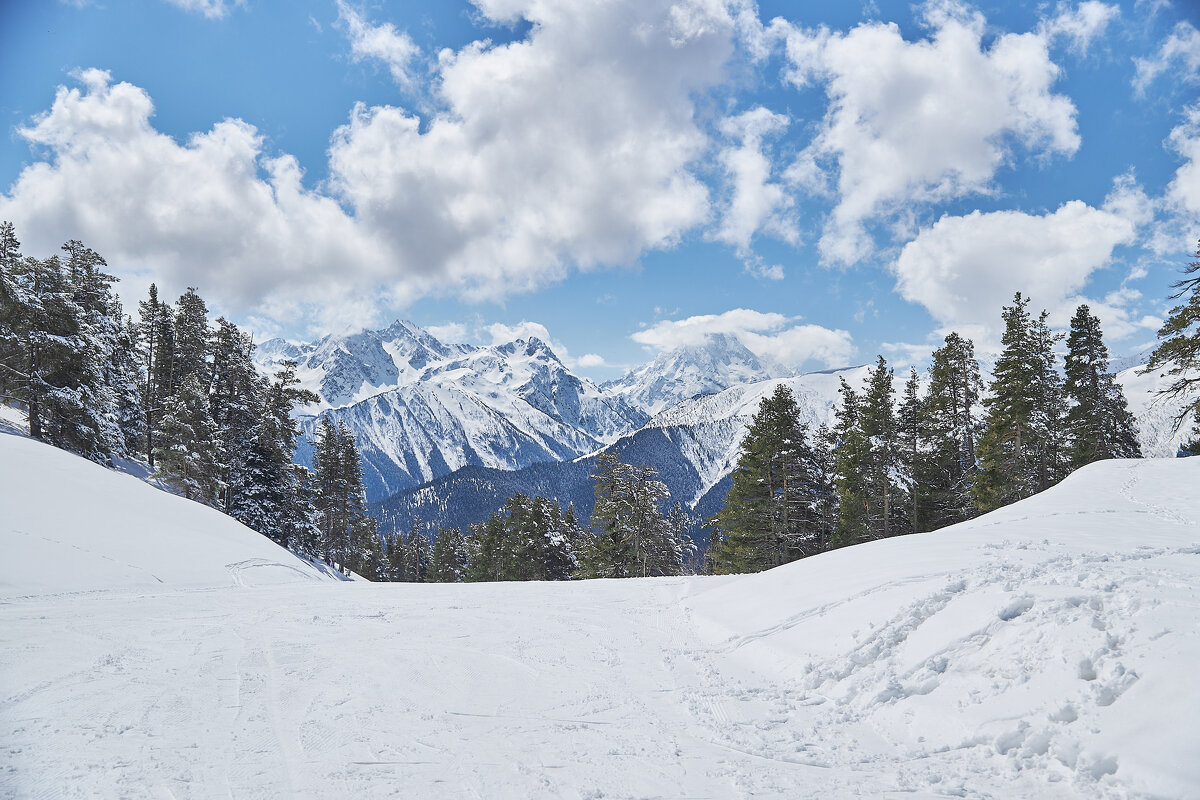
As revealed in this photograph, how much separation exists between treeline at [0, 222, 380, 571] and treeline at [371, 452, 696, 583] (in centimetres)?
1338

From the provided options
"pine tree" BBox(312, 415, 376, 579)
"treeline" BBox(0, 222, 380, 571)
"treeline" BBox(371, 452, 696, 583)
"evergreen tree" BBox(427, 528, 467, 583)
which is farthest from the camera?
"evergreen tree" BBox(427, 528, 467, 583)

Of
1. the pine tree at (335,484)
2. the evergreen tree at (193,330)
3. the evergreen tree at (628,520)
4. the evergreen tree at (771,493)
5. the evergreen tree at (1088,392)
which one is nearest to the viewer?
the evergreen tree at (771,493)

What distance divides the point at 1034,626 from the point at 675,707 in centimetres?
406

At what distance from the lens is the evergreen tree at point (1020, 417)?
1083 inches

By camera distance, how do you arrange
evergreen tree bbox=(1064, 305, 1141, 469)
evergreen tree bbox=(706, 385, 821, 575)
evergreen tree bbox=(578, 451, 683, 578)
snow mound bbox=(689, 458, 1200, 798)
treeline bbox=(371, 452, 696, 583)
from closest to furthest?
snow mound bbox=(689, 458, 1200, 798)
evergreen tree bbox=(706, 385, 821, 575)
evergreen tree bbox=(1064, 305, 1141, 469)
evergreen tree bbox=(578, 451, 683, 578)
treeline bbox=(371, 452, 696, 583)

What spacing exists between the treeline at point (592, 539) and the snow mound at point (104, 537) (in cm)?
1746

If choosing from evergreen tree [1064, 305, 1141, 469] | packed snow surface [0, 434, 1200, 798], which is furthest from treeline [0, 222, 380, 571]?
evergreen tree [1064, 305, 1141, 469]

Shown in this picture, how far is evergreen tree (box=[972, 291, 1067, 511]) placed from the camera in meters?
27.5

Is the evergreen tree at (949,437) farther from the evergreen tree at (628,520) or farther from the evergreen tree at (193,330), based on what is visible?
the evergreen tree at (193,330)

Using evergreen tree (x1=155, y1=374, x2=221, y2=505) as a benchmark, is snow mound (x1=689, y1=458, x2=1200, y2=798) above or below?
below

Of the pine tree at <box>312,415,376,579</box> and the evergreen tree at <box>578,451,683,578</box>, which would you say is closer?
the evergreen tree at <box>578,451,683,578</box>

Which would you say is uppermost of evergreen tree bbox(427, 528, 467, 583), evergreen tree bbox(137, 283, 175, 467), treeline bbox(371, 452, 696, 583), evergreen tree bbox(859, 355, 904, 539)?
evergreen tree bbox(137, 283, 175, 467)

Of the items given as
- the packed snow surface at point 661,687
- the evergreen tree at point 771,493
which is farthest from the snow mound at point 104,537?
the evergreen tree at point 771,493

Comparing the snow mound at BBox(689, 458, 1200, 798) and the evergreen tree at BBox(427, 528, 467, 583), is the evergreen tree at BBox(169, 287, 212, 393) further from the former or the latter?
the snow mound at BBox(689, 458, 1200, 798)
